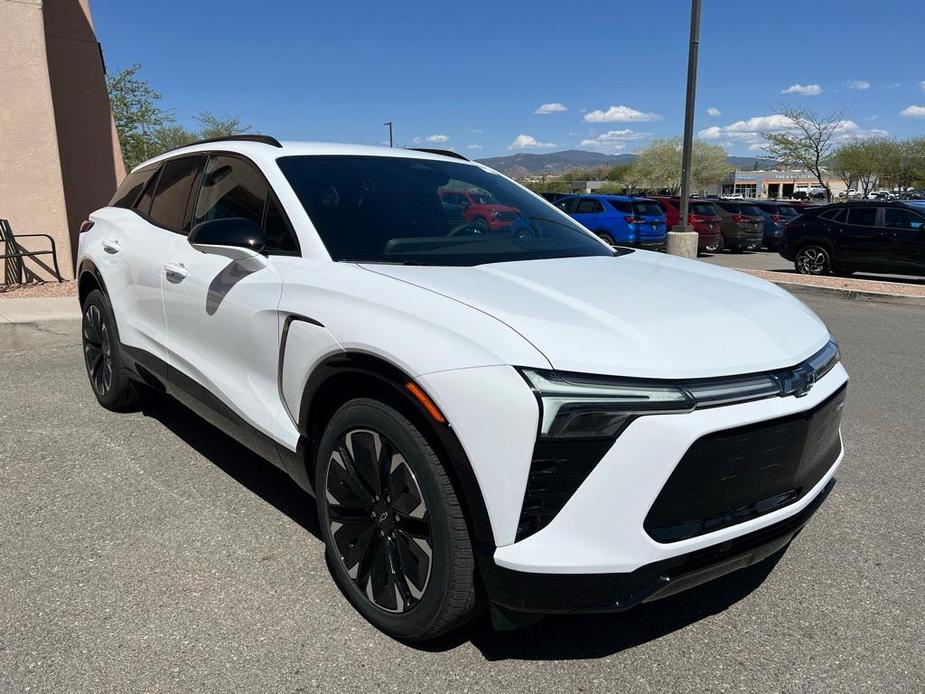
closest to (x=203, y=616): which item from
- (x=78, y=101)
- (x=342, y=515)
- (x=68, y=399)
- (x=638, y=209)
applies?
(x=342, y=515)

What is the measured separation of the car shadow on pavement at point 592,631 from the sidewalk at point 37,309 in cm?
723

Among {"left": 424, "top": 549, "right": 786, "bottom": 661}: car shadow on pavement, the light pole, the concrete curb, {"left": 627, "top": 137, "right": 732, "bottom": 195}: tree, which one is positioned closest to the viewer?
{"left": 424, "top": 549, "right": 786, "bottom": 661}: car shadow on pavement

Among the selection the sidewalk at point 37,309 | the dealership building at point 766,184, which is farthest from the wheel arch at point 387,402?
the dealership building at point 766,184

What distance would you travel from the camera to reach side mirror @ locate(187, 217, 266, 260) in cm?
285

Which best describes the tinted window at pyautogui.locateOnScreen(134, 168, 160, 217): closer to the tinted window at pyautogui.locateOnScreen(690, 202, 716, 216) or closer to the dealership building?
the tinted window at pyautogui.locateOnScreen(690, 202, 716, 216)

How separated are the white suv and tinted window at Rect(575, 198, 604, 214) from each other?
15.1m

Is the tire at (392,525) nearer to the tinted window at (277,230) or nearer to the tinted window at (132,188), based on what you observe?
the tinted window at (277,230)

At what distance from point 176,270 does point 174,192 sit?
0.72 m

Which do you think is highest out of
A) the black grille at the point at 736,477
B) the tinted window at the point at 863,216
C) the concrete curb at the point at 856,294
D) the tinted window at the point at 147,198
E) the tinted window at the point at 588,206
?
the tinted window at the point at 147,198

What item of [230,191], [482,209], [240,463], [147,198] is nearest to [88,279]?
[147,198]

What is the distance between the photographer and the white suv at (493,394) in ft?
6.61

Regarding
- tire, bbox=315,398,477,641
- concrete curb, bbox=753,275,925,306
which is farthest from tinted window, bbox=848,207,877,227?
tire, bbox=315,398,477,641

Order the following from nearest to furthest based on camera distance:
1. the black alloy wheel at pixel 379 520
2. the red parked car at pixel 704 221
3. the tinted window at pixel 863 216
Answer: the black alloy wheel at pixel 379 520
the tinted window at pixel 863 216
the red parked car at pixel 704 221

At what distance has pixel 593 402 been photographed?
1988mm
